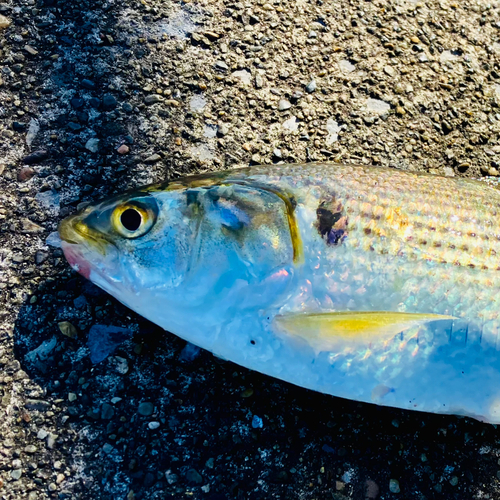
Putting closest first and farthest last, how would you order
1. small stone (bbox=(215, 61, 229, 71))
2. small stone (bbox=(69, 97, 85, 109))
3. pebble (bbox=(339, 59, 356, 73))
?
small stone (bbox=(69, 97, 85, 109)), small stone (bbox=(215, 61, 229, 71)), pebble (bbox=(339, 59, 356, 73))

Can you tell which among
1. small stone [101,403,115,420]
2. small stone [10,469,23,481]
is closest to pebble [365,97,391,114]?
small stone [101,403,115,420]

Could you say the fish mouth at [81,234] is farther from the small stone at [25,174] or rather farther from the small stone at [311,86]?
the small stone at [311,86]

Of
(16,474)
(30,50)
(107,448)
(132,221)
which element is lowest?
(16,474)

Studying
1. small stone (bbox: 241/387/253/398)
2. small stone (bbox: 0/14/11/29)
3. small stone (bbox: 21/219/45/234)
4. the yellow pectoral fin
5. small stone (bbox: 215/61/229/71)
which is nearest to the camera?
the yellow pectoral fin

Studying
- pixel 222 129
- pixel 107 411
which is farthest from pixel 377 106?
pixel 107 411

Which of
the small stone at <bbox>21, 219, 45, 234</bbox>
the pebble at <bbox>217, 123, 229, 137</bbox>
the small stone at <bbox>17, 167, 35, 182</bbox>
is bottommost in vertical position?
the small stone at <bbox>21, 219, 45, 234</bbox>

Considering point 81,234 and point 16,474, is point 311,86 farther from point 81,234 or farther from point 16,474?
point 16,474

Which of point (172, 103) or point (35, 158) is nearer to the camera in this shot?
point (35, 158)

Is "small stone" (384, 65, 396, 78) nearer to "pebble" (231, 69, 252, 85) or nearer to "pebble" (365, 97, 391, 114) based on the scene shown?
"pebble" (365, 97, 391, 114)
